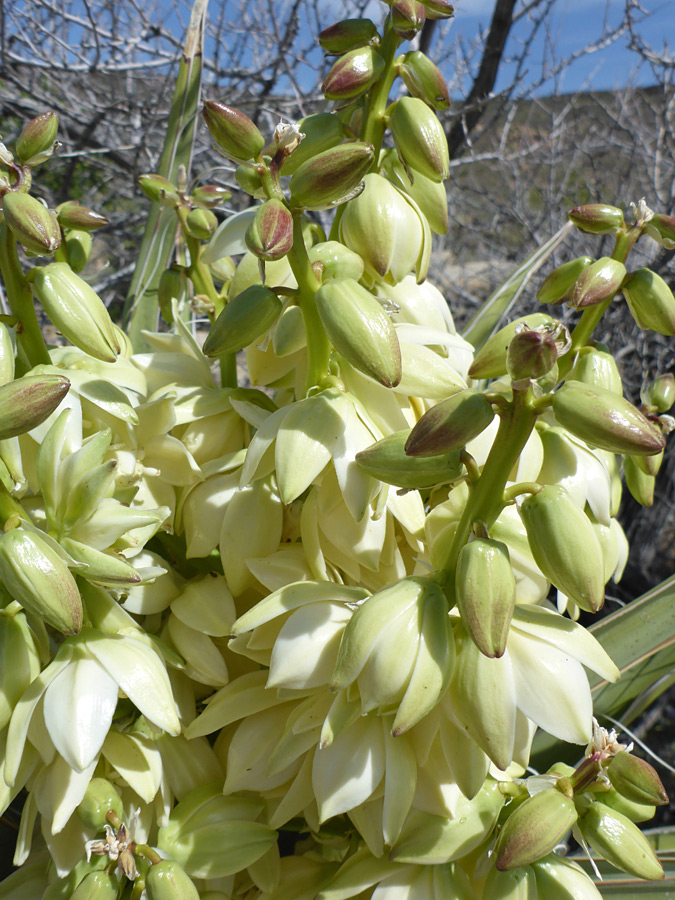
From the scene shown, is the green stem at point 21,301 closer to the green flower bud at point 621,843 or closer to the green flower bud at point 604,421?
the green flower bud at point 604,421

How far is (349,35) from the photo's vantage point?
1.55 ft

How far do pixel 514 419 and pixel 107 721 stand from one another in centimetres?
26

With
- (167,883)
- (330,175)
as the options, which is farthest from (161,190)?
(167,883)

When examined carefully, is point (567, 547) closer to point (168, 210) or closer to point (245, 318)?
point (245, 318)

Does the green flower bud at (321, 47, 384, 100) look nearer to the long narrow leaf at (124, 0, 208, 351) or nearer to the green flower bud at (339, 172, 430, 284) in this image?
the green flower bud at (339, 172, 430, 284)

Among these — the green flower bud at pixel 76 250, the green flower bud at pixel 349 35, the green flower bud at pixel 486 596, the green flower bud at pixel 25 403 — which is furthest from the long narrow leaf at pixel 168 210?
the green flower bud at pixel 486 596

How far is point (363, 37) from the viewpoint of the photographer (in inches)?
18.7

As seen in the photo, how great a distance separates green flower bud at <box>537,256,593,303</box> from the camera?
19.1 inches

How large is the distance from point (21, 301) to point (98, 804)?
29 cm

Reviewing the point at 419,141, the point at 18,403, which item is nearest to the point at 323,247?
the point at 419,141

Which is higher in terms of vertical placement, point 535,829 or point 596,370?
point 596,370

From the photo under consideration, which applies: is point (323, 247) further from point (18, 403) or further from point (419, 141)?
point (18, 403)

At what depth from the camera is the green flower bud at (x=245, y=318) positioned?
402mm

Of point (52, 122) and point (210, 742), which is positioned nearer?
point (52, 122)
